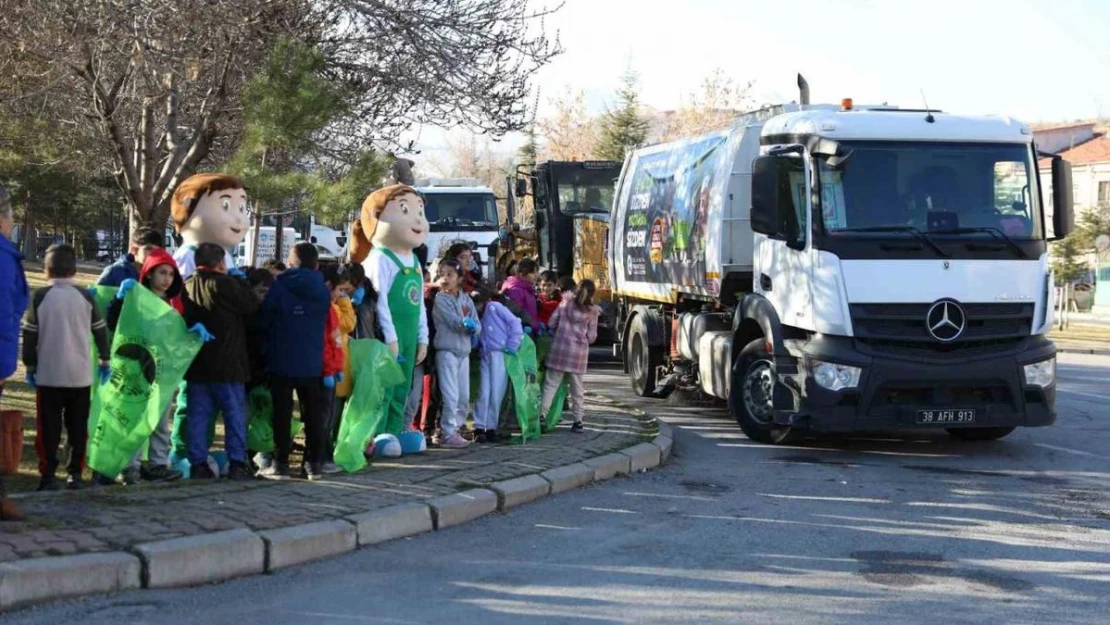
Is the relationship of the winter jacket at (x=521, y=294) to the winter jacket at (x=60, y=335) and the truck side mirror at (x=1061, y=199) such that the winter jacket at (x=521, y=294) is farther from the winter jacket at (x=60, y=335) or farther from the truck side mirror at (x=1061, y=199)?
the truck side mirror at (x=1061, y=199)

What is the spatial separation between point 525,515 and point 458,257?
4.39 m

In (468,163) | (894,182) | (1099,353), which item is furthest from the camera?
(468,163)

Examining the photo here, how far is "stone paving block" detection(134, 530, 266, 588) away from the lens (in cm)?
634

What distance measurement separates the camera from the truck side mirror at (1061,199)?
38.2 ft

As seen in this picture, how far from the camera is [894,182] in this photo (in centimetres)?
1148

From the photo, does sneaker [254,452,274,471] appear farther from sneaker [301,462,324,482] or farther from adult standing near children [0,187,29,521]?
adult standing near children [0,187,29,521]

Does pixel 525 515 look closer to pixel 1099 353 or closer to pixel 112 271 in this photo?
pixel 112 271

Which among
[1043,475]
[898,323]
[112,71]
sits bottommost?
[1043,475]

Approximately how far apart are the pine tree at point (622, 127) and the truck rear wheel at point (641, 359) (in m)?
30.6

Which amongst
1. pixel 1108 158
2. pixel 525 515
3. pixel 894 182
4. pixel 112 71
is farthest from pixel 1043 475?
pixel 1108 158

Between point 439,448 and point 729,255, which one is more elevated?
point 729,255

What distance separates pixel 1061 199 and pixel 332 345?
7030 mm

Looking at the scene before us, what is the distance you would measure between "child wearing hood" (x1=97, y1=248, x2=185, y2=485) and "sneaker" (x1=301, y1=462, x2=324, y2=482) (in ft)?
2.88

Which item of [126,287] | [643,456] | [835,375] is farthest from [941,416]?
[126,287]
